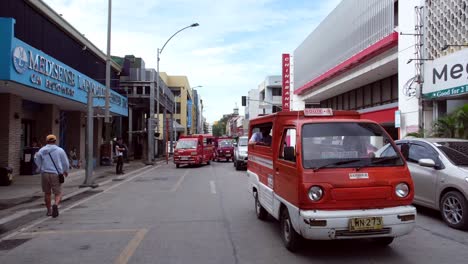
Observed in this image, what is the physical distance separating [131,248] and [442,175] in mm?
5950

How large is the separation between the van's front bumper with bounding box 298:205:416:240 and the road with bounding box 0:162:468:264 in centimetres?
43

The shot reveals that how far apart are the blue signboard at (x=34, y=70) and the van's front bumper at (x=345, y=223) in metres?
10.6

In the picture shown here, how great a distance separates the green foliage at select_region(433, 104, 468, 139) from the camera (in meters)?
14.0

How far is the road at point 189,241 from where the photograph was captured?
603 cm

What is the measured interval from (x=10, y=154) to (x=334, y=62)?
73.3 feet

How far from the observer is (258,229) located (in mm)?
7938

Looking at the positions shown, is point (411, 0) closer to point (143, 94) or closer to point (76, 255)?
point (76, 255)

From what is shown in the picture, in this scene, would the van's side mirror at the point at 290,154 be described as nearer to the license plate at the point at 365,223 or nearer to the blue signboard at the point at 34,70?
the license plate at the point at 365,223

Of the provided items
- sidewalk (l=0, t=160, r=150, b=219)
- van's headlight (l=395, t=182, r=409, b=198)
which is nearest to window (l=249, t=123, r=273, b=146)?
van's headlight (l=395, t=182, r=409, b=198)

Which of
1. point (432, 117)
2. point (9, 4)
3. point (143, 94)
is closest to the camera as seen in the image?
point (9, 4)

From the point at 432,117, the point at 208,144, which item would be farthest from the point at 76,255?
the point at 208,144

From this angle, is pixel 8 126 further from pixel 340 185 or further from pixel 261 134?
pixel 340 185

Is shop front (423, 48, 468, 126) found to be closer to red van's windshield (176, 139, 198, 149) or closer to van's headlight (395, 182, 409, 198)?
van's headlight (395, 182, 409, 198)

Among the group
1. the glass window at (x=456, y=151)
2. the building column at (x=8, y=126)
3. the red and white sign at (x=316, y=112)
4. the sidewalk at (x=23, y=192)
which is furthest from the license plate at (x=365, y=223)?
the building column at (x=8, y=126)
